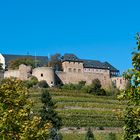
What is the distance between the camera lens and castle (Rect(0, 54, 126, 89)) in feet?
407

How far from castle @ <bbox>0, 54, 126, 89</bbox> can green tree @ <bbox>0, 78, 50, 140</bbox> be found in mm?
95153

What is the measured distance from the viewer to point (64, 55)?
474 ft

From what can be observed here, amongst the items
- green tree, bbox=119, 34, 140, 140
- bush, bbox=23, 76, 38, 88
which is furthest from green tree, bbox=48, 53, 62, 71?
green tree, bbox=119, 34, 140, 140

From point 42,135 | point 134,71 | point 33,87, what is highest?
point 33,87

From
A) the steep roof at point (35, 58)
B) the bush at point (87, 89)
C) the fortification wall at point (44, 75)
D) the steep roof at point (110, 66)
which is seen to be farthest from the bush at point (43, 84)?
the steep roof at point (110, 66)

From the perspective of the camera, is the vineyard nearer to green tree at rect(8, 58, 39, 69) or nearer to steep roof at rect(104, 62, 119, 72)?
green tree at rect(8, 58, 39, 69)

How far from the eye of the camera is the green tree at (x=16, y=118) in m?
23.2

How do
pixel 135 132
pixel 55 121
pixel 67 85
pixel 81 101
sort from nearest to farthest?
pixel 135 132
pixel 55 121
pixel 81 101
pixel 67 85

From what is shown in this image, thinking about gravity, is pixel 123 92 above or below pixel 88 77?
below

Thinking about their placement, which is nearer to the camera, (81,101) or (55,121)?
A: (55,121)

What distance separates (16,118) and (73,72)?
110 metres

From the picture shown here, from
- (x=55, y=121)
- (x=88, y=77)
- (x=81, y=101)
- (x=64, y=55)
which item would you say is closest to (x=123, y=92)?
(x=55, y=121)

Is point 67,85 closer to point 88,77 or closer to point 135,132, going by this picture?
point 88,77

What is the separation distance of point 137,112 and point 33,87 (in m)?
98.7
